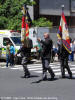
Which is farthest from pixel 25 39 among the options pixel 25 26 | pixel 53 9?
pixel 53 9

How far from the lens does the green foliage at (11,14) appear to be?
80.9 ft

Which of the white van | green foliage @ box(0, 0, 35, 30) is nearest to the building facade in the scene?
green foliage @ box(0, 0, 35, 30)

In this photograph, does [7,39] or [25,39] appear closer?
[25,39]

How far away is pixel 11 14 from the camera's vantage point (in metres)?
25.7

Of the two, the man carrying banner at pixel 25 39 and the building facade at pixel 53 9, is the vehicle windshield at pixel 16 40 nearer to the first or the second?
the man carrying banner at pixel 25 39

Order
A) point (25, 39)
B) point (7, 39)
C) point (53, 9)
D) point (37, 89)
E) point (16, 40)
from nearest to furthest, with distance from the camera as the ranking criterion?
1. point (37, 89)
2. point (25, 39)
3. point (7, 39)
4. point (16, 40)
5. point (53, 9)

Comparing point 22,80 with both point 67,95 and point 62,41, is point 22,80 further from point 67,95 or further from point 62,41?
point 67,95

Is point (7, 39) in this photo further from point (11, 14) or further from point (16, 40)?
point (11, 14)

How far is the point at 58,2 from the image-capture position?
3297 cm

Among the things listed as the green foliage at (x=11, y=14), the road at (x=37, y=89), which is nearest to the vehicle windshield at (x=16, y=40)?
the green foliage at (x=11, y=14)

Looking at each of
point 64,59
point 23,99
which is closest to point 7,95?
point 23,99

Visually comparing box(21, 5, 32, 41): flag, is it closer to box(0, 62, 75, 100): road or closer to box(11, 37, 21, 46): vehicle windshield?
box(0, 62, 75, 100): road

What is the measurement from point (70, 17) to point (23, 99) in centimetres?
2736

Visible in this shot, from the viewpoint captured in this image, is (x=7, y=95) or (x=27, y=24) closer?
(x=7, y=95)
